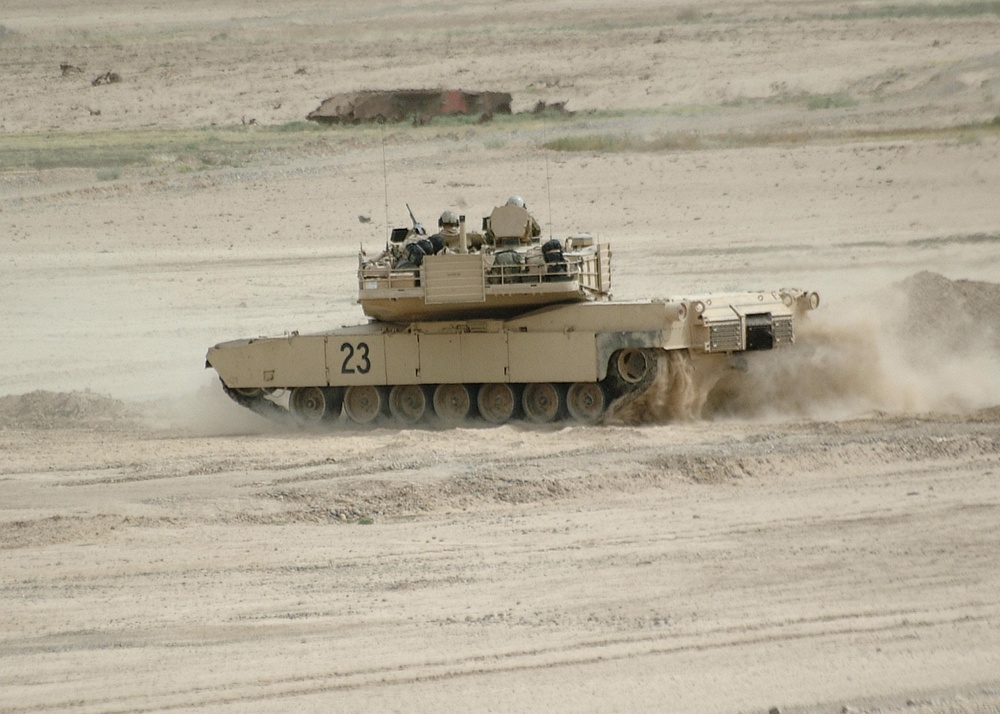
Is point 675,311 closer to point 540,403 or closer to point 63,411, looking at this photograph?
point 540,403

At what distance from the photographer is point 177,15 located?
5756 cm

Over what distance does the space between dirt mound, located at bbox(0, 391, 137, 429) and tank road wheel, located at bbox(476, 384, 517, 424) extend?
14.6ft

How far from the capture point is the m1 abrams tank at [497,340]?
733 inches

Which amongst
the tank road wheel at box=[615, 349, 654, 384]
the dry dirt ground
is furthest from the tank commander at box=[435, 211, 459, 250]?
the tank road wheel at box=[615, 349, 654, 384]

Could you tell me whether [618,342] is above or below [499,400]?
above

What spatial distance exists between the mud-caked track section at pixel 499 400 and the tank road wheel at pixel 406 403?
0.01 meters

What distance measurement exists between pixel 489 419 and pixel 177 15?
40638 mm

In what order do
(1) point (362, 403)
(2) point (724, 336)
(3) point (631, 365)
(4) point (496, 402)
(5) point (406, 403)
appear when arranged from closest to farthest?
(2) point (724, 336)
(3) point (631, 365)
(4) point (496, 402)
(5) point (406, 403)
(1) point (362, 403)

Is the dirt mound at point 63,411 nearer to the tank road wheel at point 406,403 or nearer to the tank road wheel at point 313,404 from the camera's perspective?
the tank road wheel at point 313,404

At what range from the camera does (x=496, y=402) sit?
19875 mm

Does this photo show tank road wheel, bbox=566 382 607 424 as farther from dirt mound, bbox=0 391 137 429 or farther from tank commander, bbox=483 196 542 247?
dirt mound, bbox=0 391 137 429

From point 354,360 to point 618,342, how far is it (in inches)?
128

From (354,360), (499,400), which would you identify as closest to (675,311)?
(499,400)

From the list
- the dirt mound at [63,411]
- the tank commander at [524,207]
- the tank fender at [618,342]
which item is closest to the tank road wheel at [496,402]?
the tank fender at [618,342]
